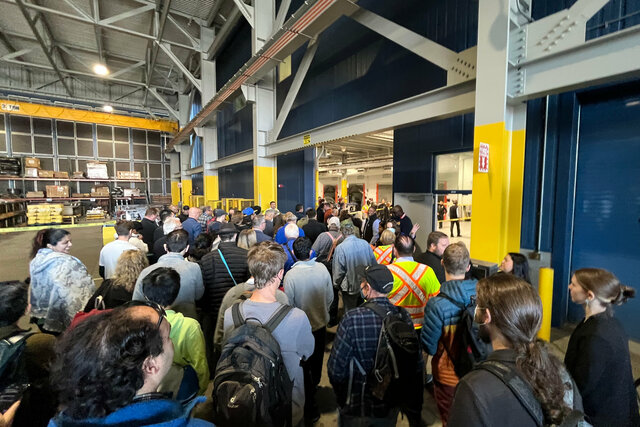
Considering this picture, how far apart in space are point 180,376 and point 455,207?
10.8 metres

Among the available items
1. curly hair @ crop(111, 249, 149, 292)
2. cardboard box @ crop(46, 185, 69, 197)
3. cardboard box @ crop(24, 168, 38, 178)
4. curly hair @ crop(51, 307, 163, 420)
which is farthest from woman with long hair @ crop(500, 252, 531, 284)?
cardboard box @ crop(24, 168, 38, 178)

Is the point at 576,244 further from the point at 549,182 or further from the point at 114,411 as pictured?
the point at 114,411

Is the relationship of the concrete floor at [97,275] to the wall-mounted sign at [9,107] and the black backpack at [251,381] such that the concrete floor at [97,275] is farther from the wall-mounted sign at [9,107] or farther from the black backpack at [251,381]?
the wall-mounted sign at [9,107]

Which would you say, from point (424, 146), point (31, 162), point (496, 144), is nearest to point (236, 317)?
point (496, 144)

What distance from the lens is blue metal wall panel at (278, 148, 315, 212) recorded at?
9.09 metres

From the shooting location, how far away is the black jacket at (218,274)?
266cm

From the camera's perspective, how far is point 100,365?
0.78 meters

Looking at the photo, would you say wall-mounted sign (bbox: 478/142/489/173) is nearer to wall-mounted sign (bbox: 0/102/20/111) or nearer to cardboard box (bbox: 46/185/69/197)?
wall-mounted sign (bbox: 0/102/20/111)

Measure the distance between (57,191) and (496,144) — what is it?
24.2 meters

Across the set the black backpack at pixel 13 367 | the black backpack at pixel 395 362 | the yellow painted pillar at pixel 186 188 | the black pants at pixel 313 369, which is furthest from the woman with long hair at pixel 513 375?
the yellow painted pillar at pixel 186 188

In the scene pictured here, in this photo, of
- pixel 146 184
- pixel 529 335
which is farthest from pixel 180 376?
pixel 146 184

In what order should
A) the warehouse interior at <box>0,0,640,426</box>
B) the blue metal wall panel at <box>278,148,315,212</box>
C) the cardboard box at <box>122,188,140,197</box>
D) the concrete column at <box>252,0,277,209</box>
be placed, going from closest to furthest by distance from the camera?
1. the warehouse interior at <box>0,0,640,426</box>
2. the concrete column at <box>252,0,277,209</box>
3. the blue metal wall panel at <box>278,148,315,212</box>
4. the cardboard box at <box>122,188,140,197</box>

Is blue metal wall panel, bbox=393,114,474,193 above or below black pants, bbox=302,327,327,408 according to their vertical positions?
above

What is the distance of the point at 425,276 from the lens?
233 centimetres
